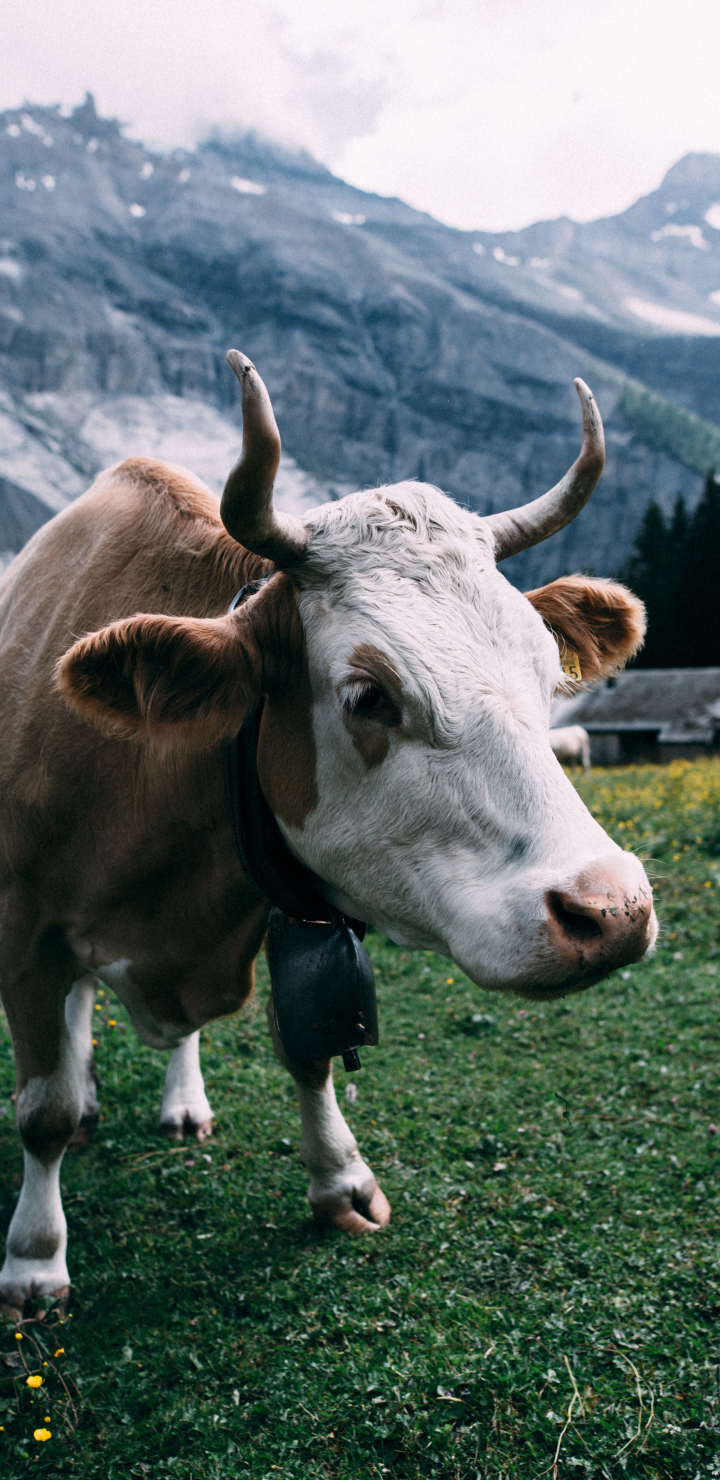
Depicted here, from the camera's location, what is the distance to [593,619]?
337cm

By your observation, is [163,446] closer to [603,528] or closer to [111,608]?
[603,528]

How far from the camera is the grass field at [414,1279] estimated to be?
2.84 meters

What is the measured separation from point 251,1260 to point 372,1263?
51 cm

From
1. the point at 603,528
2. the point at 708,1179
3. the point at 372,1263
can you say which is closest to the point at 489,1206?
the point at 372,1263

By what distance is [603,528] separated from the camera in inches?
6580

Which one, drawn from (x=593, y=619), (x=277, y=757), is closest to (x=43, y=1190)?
(x=277, y=757)

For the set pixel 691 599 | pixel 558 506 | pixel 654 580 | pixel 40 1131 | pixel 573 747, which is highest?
pixel 558 506

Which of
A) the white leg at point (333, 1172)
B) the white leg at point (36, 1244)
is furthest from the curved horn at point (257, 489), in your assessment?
the white leg at point (36, 1244)

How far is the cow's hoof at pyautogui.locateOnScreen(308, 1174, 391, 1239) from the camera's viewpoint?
153 inches

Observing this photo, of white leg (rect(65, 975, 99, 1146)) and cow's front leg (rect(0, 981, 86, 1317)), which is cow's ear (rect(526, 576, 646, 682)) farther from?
white leg (rect(65, 975, 99, 1146))

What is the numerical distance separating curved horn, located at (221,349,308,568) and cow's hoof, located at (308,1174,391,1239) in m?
2.70

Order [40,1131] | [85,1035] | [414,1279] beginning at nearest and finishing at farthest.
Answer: [414,1279], [40,1131], [85,1035]

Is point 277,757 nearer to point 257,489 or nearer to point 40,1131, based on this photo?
point 257,489

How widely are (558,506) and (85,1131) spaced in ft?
13.0
